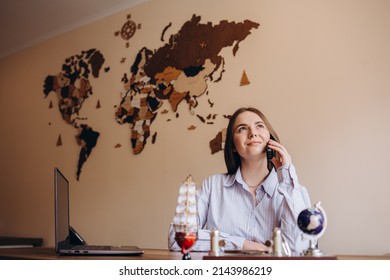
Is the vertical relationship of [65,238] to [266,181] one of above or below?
below

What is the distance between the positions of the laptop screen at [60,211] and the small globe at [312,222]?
3.27ft

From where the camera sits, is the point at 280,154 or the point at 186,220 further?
the point at 280,154

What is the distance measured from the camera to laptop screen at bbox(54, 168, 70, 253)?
1.82m

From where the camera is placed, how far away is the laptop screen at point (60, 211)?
1824 mm

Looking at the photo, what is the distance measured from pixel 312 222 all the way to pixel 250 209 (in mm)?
812

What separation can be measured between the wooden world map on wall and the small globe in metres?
1.80

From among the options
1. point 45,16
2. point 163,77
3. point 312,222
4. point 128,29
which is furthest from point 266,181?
point 45,16

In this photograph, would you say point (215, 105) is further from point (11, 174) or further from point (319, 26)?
point (11, 174)

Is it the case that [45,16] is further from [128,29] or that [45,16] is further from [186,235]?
[186,235]

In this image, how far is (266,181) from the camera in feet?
6.84

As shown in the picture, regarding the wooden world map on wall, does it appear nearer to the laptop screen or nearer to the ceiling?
the ceiling

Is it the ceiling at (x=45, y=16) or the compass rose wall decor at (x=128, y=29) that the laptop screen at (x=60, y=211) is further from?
the ceiling at (x=45, y=16)

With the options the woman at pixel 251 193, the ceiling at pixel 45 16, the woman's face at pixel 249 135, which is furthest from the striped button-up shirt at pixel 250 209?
the ceiling at pixel 45 16

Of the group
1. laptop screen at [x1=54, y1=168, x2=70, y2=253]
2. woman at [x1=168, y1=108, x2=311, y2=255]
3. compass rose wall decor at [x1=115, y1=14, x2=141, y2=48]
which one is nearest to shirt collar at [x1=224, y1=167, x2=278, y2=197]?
woman at [x1=168, y1=108, x2=311, y2=255]
